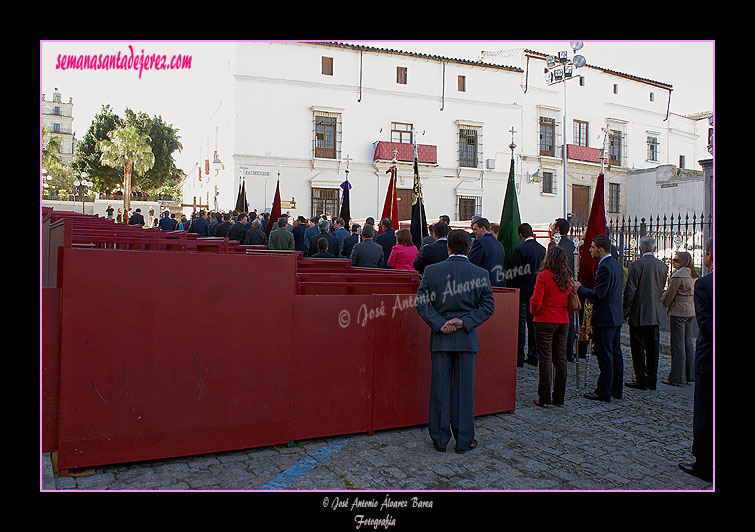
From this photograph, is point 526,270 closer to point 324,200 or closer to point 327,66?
point 324,200

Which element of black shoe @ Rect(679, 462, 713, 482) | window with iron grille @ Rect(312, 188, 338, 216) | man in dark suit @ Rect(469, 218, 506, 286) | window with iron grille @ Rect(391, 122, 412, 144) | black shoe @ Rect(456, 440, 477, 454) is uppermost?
window with iron grille @ Rect(391, 122, 412, 144)

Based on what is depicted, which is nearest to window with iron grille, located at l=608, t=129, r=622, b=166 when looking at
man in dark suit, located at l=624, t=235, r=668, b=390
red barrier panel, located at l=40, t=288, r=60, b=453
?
man in dark suit, located at l=624, t=235, r=668, b=390

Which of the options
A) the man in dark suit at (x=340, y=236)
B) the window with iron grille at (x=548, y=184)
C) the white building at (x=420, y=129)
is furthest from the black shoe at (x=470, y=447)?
the window with iron grille at (x=548, y=184)

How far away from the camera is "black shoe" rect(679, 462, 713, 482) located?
13.4 feet

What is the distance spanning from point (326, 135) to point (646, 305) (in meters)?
26.6

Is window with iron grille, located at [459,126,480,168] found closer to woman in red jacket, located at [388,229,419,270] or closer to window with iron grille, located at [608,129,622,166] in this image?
window with iron grille, located at [608,129,622,166]

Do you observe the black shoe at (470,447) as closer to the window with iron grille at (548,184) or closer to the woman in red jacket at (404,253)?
the woman in red jacket at (404,253)

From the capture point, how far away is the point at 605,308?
6227 mm

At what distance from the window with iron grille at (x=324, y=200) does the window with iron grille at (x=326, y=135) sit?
1.87 m

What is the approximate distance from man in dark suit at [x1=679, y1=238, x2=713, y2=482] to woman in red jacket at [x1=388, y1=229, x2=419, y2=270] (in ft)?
15.3

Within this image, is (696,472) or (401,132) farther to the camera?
(401,132)

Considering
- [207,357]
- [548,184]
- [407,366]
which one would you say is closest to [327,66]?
[548,184]

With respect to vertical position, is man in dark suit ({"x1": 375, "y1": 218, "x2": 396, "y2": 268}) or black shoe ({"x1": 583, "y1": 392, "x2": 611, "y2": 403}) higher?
man in dark suit ({"x1": 375, "y1": 218, "x2": 396, "y2": 268})

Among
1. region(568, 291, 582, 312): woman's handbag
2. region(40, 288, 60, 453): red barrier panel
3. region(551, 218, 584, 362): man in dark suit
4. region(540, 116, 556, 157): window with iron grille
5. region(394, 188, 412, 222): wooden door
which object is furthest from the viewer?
region(540, 116, 556, 157): window with iron grille
